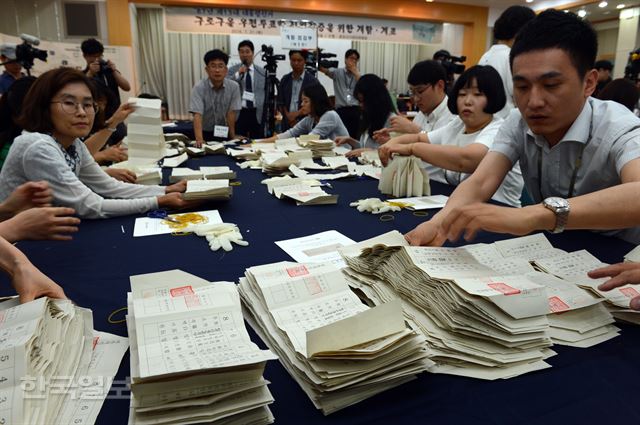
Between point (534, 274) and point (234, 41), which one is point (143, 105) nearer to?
point (534, 274)

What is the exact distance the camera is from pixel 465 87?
2.10m

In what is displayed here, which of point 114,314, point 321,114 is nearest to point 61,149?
point 114,314

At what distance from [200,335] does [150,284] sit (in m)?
0.21

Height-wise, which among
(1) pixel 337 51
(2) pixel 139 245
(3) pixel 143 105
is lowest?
→ (2) pixel 139 245

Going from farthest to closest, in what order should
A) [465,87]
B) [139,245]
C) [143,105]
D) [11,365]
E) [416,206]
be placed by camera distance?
1. [143,105]
2. [465,87]
3. [416,206]
4. [139,245]
5. [11,365]

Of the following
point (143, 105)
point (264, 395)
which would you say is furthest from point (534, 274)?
point (143, 105)

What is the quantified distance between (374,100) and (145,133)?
1.63 meters

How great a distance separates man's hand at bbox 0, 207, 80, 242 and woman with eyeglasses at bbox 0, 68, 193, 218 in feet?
1.24

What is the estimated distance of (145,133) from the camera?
2846mm

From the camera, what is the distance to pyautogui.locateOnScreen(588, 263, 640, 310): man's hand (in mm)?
839

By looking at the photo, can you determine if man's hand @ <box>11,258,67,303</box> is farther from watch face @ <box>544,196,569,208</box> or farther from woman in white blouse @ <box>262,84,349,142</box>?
woman in white blouse @ <box>262,84,349,142</box>

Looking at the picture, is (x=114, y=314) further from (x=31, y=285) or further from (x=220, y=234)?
(x=220, y=234)

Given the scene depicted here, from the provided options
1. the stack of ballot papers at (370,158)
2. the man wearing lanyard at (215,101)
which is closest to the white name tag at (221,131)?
the man wearing lanyard at (215,101)

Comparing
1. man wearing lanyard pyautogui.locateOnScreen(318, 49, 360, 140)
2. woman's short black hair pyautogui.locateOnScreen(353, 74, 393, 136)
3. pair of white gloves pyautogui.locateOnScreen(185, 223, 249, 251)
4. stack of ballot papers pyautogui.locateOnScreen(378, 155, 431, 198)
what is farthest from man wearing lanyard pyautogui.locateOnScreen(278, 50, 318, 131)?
pair of white gloves pyautogui.locateOnScreen(185, 223, 249, 251)
